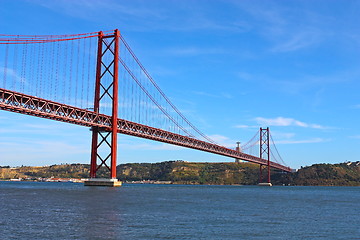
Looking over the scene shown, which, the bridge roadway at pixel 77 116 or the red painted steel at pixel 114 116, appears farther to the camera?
the red painted steel at pixel 114 116

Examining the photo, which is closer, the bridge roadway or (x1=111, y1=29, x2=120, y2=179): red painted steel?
the bridge roadway

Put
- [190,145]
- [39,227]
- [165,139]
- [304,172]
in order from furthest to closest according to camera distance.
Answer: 1. [304,172]
2. [190,145]
3. [165,139]
4. [39,227]

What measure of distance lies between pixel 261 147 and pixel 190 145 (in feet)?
204

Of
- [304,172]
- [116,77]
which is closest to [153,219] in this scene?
[116,77]

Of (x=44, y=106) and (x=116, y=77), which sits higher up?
(x=116, y=77)

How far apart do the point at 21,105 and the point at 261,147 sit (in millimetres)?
104816

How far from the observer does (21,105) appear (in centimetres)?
5862

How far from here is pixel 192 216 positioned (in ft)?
98.0

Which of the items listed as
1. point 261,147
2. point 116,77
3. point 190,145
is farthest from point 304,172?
point 116,77

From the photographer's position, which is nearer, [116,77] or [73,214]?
[73,214]

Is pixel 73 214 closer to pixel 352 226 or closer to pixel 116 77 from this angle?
pixel 352 226

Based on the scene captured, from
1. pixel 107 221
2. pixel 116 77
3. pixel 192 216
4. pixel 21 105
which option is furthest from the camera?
pixel 116 77

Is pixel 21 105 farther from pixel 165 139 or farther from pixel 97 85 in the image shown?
pixel 165 139

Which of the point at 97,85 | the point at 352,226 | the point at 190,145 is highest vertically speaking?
the point at 97,85
